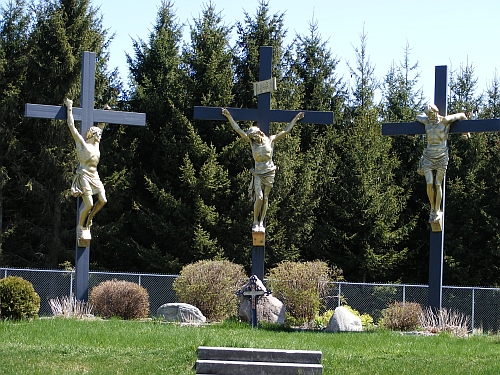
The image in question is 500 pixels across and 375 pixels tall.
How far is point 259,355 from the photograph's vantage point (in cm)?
1052

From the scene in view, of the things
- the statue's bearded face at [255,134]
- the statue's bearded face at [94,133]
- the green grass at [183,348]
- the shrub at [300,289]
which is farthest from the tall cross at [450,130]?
the statue's bearded face at [94,133]

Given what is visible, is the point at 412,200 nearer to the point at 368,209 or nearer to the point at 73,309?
the point at 368,209

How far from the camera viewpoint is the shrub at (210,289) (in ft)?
52.5

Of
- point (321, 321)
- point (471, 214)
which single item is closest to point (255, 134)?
point (321, 321)

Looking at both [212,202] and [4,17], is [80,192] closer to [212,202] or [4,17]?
[212,202]

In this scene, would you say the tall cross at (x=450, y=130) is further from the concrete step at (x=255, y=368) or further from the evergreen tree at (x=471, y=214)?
the evergreen tree at (x=471, y=214)

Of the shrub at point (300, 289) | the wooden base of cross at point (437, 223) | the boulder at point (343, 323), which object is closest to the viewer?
the boulder at point (343, 323)

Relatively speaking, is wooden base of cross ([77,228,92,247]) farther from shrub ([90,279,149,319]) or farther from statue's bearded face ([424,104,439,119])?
statue's bearded face ([424,104,439,119])

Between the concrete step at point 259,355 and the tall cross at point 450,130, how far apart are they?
5.26 metres

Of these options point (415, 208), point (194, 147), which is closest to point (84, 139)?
point (194, 147)

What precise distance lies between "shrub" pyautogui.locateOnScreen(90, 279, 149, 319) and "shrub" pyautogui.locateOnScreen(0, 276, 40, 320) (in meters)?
1.72

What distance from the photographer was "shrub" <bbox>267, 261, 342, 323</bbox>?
635 inches

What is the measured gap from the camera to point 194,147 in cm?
2453

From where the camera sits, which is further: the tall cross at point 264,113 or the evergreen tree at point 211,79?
the evergreen tree at point 211,79
